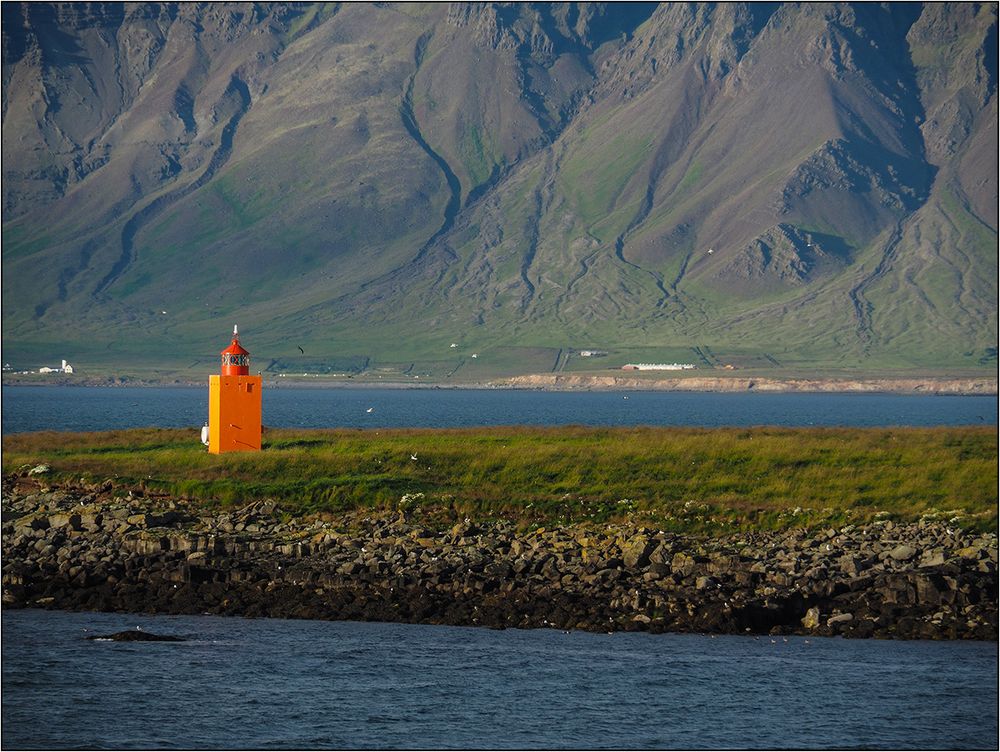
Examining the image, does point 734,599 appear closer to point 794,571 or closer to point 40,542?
point 794,571

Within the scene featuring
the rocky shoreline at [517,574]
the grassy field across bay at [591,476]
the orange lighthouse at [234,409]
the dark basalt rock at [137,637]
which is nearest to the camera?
the dark basalt rock at [137,637]

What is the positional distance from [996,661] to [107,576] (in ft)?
71.6

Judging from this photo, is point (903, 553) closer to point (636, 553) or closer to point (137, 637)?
point (636, 553)

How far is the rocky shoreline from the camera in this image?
3812 centimetres

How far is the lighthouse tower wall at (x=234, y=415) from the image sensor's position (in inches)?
2240

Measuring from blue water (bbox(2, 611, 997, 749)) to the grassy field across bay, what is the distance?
9.96m

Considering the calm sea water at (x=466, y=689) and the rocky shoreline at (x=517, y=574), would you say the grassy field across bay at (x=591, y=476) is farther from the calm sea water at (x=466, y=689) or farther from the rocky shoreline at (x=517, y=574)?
the calm sea water at (x=466, y=689)

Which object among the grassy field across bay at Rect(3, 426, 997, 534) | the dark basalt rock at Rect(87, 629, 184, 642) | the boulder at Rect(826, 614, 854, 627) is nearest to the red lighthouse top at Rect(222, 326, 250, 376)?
the grassy field across bay at Rect(3, 426, 997, 534)

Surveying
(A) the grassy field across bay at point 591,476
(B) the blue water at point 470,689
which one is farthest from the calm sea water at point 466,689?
(A) the grassy field across bay at point 591,476

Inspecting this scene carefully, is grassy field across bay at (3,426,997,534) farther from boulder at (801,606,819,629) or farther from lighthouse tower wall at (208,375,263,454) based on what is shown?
boulder at (801,606,819,629)

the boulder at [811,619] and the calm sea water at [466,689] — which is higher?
the boulder at [811,619]

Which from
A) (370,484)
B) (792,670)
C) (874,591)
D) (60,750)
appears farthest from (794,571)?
(60,750)

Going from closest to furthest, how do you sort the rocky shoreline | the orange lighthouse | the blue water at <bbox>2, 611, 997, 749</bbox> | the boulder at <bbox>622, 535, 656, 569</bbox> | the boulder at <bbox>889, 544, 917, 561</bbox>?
the blue water at <bbox>2, 611, 997, 749</bbox>
the rocky shoreline
the boulder at <bbox>622, 535, 656, 569</bbox>
the boulder at <bbox>889, 544, 917, 561</bbox>
the orange lighthouse

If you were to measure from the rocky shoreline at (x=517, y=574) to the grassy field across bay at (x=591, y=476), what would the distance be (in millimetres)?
2279
